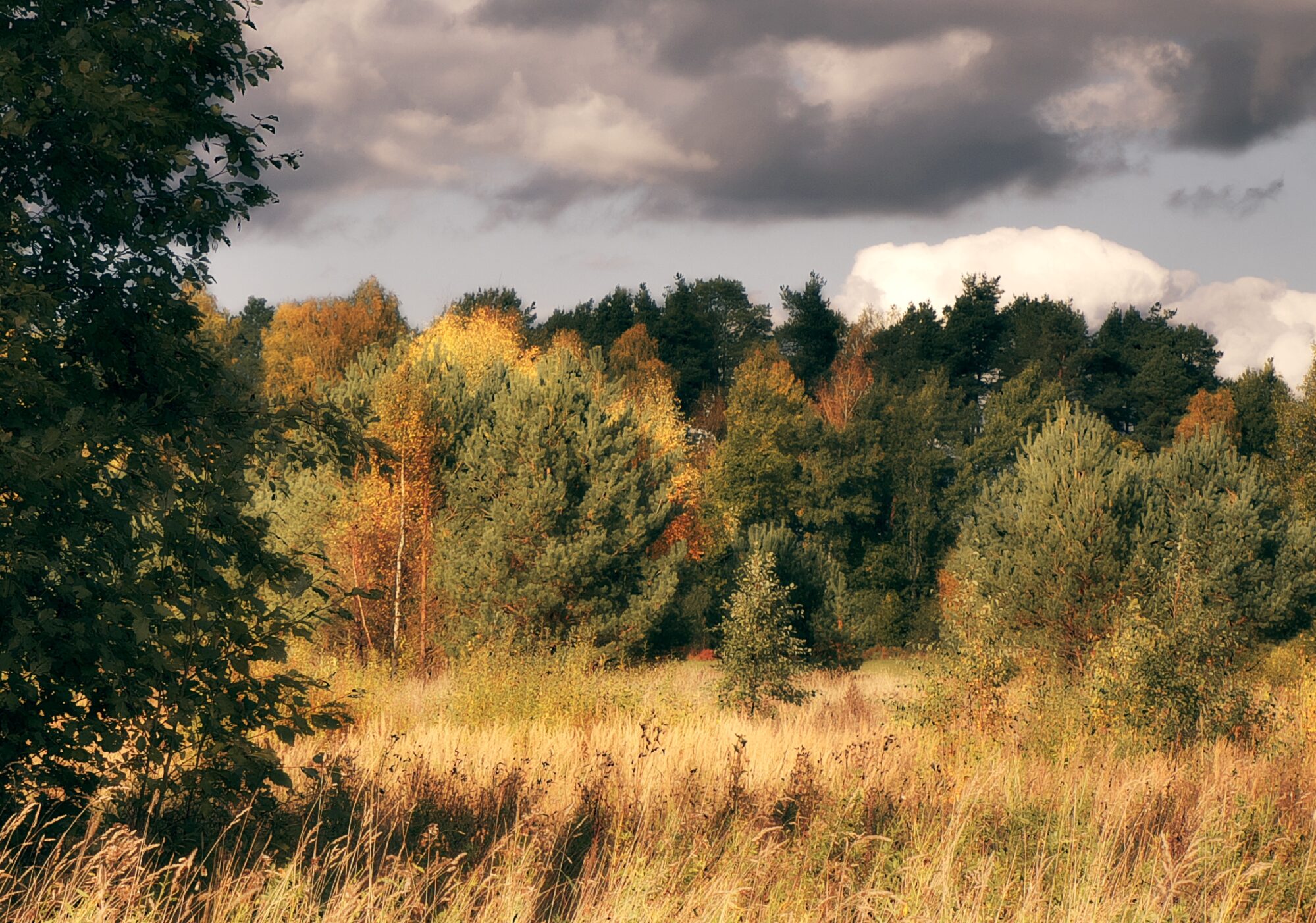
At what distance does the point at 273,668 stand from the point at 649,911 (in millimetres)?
12693

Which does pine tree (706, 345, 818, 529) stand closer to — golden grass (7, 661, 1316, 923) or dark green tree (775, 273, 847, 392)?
dark green tree (775, 273, 847, 392)

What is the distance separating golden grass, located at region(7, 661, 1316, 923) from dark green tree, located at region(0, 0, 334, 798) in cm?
57

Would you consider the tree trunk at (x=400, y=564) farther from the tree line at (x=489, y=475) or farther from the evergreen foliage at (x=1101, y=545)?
the evergreen foliage at (x=1101, y=545)

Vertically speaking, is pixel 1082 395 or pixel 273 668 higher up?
pixel 1082 395

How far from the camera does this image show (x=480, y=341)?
47.5 meters

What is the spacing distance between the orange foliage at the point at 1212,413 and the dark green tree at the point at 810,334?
18622mm

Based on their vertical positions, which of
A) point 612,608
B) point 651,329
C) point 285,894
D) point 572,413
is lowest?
point 612,608

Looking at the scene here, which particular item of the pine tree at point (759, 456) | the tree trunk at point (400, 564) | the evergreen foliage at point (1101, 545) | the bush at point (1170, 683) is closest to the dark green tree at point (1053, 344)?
the pine tree at point (759, 456)

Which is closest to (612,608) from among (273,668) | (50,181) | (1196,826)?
(273,668)

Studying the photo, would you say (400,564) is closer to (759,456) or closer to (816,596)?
(816,596)

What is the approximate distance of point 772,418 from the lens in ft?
164

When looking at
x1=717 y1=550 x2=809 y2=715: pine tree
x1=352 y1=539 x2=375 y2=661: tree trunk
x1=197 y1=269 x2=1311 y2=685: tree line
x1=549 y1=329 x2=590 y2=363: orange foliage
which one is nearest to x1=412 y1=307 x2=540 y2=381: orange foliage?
x1=197 y1=269 x2=1311 y2=685: tree line

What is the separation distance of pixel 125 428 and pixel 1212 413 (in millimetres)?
51875

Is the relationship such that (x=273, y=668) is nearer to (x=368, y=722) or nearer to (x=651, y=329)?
(x=368, y=722)
